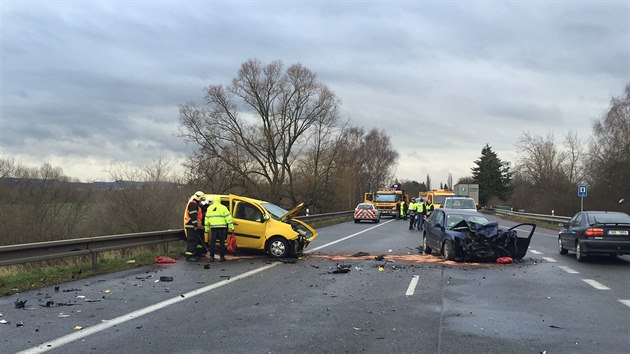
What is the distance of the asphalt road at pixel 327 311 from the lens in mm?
5859

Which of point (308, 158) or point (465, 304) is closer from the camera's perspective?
point (465, 304)

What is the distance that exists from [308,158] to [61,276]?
4792 cm

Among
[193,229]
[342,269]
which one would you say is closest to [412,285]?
[342,269]

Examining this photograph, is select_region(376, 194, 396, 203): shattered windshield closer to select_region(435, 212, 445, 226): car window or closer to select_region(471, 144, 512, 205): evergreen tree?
select_region(435, 212, 445, 226): car window

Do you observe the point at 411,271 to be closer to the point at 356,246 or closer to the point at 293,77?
the point at 356,246

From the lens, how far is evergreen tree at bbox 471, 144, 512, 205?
109625mm

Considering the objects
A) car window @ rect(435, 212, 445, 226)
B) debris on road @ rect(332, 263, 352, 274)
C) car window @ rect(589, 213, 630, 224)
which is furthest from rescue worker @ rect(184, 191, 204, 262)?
car window @ rect(589, 213, 630, 224)

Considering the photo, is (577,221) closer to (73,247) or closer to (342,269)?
(342,269)

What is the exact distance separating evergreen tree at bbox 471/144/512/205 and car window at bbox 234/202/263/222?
101 meters

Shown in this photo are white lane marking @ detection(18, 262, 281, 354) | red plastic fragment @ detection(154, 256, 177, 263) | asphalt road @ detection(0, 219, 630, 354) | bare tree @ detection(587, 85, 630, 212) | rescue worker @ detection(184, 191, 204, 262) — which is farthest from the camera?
bare tree @ detection(587, 85, 630, 212)

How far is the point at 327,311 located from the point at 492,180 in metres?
108

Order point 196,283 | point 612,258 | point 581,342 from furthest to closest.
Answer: point 612,258 < point 196,283 < point 581,342

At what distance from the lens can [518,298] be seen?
349 inches

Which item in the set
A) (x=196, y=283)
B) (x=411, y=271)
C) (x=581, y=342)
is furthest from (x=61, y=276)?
(x=581, y=342)
